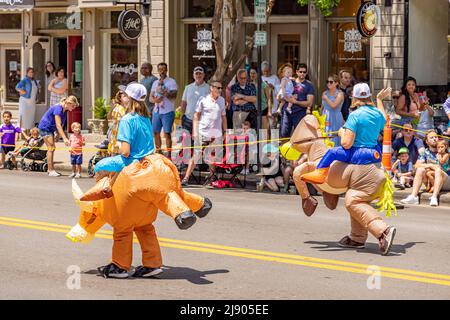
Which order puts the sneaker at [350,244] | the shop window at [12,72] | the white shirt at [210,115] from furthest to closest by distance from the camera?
the shop window at [12,72] < the white shirt at [210,115] < the sneaker at [350,244]

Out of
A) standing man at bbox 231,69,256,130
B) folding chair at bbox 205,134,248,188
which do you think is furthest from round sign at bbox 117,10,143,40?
folding chair at bbox 205,134,248,188

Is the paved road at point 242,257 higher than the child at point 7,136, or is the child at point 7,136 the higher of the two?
the child at point 7,136

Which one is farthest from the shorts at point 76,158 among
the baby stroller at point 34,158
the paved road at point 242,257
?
the paved road at point 242,257

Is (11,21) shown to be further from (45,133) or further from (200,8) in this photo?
(45,133)

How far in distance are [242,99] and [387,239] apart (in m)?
8.64

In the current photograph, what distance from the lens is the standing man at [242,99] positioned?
767 inches

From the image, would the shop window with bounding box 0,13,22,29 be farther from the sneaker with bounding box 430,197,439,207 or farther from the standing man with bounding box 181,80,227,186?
the sneaker with bounding box 430,197,439,207

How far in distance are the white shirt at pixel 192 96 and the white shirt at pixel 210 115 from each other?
1.05 metres

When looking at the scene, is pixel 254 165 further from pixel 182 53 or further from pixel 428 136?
pixel 182 53

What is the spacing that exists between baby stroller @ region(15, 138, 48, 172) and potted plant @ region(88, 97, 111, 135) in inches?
195

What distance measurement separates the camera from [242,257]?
11.2m

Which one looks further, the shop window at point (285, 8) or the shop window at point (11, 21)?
the shop window at point (11, 21)

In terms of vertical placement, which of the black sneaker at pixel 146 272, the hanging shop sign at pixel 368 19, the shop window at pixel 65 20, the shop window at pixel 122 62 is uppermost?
the shop window at pixel 65 20

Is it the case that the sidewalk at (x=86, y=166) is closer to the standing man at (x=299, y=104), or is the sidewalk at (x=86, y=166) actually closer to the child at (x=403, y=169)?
the child at (x=403, y=169)
